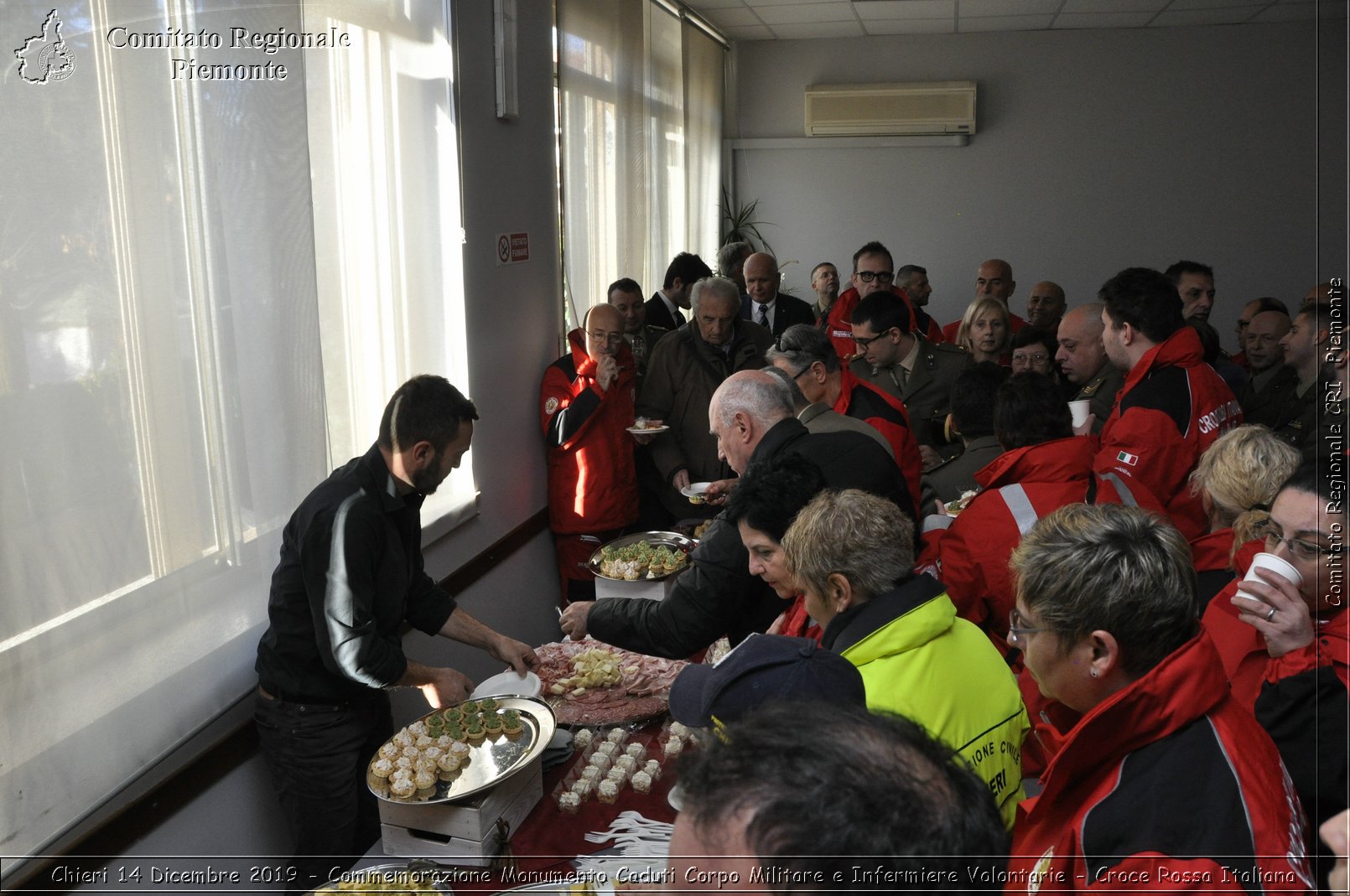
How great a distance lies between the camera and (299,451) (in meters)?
2.65

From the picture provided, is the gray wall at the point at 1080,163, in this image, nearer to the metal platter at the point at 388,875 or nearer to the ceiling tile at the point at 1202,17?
the ceiling tile at the point at 1202,17

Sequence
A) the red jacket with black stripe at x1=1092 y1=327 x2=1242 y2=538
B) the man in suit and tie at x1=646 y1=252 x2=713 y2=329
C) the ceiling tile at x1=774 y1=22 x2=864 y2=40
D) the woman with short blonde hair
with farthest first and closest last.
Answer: the ceiling tile at x1=774 y1=22 x2=864 y2=40
the man in suit and tie at x1=646 y1=252 x2=713 y2=329
the woman with short blonde hair
the red jacket with black stripe at x1=1092 y1=327 x2=1242 y2=538

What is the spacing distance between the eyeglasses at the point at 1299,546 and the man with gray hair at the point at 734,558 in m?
0.94

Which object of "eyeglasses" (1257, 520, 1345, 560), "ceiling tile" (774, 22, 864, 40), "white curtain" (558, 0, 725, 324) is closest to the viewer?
"eyeglasses" (1257, 520, 1345, 560)

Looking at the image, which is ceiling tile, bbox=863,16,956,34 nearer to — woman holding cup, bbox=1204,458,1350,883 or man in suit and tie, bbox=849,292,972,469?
man in suit and tie, bbox=849,292,972,469

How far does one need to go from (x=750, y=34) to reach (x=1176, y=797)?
8.04 metres

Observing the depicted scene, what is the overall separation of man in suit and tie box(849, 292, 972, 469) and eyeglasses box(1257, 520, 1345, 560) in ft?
9.08

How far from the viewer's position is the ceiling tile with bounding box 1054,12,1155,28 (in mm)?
7379

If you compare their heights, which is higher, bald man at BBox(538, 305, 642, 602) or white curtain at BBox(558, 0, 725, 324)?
white curtain at BBox(558, 0, 725, 324)

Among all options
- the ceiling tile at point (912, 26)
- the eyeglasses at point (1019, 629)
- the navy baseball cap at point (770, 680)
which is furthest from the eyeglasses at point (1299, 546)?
the ceiling tile at point (912, 26)

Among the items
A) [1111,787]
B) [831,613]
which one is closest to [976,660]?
[831,613]

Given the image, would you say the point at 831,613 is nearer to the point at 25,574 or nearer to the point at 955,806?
the point at 955,806

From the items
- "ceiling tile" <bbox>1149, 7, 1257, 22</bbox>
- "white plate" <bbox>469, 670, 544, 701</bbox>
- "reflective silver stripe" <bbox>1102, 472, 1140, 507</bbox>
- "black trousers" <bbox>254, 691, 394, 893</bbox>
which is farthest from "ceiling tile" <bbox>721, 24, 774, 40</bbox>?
"black trousers" <bbox>254, 691, 394, 893</bbox>

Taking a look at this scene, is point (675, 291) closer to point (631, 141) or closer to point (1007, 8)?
point (631, 141)
